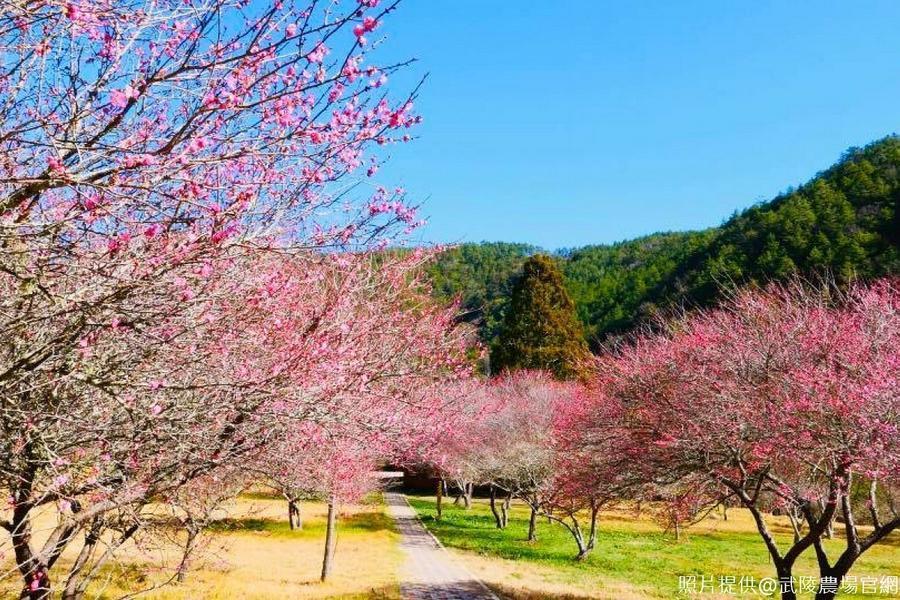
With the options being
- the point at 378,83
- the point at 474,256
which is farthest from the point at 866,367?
the point at 474,256

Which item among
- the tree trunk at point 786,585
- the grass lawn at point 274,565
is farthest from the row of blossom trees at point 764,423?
the grass lawn at point 274,565

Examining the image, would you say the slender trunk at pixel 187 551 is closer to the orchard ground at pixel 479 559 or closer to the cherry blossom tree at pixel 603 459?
the orchard ground at pixel 479 559

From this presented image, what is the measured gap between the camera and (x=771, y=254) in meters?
53.5

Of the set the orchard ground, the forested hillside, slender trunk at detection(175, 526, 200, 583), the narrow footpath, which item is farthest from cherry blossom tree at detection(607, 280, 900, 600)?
the forested hillside

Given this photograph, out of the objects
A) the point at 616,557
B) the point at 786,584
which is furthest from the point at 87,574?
the point at 616,557

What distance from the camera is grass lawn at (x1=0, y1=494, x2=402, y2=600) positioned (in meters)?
13.8

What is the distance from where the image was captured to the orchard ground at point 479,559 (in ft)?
52.2

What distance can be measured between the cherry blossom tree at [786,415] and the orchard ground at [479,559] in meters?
4.02

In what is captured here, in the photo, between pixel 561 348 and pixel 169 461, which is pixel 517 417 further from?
pixel 169 461

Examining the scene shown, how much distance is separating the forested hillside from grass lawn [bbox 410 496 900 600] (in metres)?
12.2

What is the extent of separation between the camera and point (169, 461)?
560cm

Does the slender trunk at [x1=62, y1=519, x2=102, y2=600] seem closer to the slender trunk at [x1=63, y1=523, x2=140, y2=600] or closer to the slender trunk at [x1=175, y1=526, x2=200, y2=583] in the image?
the slender trunk at [x1=63, y1=523, x2=140, y2=600]

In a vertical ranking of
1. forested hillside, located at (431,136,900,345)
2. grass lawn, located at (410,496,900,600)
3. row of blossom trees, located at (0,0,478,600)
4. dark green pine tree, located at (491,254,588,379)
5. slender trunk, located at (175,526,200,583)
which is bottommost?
grass lawn, located at (410,496,900,600)

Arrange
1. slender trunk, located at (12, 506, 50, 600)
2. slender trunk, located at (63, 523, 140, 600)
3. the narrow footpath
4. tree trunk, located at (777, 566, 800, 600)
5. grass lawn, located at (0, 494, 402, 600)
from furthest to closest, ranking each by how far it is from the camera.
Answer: the narrow footpath, grass lawn, located at (0, 494, 402, 600), tree trunk, located at (777, 566, 800, 600), slender trunk, located at (63, 523, 140, 600), slender trunk, located at (12, 506, 50, 600)
